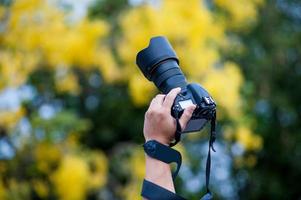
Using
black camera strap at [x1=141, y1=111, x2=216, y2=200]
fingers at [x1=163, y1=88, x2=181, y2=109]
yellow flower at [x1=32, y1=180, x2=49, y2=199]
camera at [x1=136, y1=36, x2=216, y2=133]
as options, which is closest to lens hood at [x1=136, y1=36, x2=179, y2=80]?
camera at [x1=136, y1=36, x2=216, y2=133]

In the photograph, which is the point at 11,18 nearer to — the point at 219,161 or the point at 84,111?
the point at 84,111

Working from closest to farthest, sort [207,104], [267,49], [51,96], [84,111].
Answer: [207,104]
[51,96]
[84,111]
[267,49]

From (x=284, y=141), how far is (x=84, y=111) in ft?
14.5

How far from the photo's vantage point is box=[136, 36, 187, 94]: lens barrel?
244cm

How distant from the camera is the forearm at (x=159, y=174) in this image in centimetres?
219

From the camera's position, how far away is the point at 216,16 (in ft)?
34.2

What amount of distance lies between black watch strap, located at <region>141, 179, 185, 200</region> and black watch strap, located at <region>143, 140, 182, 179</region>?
0.08 m

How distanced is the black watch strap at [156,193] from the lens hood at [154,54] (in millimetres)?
470

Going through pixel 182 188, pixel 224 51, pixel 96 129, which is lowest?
pixel 182 188

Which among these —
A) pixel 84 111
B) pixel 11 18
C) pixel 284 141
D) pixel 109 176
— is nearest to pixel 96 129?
pixel 84 111

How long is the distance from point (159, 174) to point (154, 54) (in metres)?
0.48

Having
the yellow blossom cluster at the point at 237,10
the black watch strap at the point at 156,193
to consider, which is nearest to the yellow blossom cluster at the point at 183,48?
the yellow blossom cluster at the point at 237,10

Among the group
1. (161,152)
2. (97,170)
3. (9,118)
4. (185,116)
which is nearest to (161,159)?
(161,152)

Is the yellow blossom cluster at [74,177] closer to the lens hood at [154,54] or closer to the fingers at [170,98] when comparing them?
the lens hood at [154,54]
